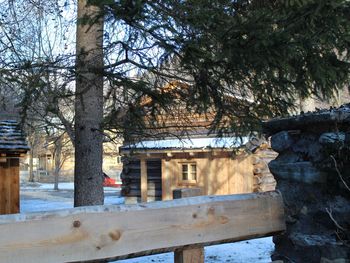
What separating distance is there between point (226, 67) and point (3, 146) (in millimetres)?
7305

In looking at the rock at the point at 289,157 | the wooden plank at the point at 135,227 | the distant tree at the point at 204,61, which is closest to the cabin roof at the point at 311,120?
the rock at the point at 289,157

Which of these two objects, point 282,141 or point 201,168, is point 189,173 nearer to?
point 201,168

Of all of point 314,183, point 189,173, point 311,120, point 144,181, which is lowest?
point 144,181

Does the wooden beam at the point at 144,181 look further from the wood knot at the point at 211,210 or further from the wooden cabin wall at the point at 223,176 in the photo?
the wood knot at the point at 211,210

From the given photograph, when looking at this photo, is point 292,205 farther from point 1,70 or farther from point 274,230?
point 1,70

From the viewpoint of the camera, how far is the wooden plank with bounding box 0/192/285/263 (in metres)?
1.88

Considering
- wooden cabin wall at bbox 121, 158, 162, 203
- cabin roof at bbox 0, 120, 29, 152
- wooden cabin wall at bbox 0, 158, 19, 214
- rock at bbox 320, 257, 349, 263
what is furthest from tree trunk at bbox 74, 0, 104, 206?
wooden cabin wall at bbox 121, 158, 162, 203

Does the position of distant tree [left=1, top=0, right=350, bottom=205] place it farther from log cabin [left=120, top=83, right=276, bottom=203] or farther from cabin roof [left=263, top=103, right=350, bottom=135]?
log cabin [left=120, top=83, right=276, bottom=203]

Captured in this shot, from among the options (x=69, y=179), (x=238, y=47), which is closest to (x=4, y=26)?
(x=238, y=47)

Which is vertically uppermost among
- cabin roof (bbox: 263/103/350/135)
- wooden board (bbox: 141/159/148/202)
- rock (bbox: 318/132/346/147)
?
cabin roof (bbox: 263/103/350/135)

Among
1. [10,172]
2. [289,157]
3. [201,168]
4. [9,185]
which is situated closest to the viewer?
[289,157]

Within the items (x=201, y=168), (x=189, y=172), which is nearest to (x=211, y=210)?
(x=201, y=168)

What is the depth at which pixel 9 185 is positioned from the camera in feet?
41.0

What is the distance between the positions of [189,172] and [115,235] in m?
17.3
